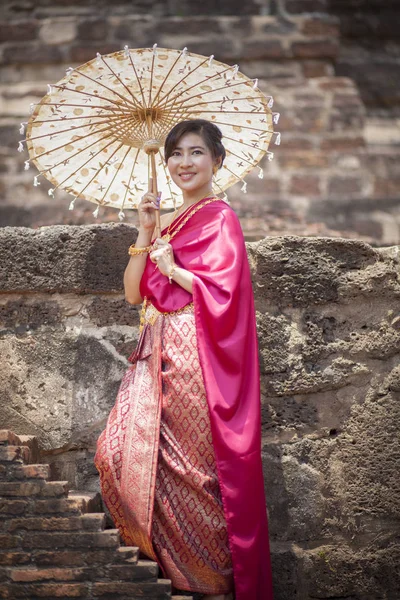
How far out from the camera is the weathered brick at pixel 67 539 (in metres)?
2.98

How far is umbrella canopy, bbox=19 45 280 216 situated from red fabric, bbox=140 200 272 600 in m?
0.42

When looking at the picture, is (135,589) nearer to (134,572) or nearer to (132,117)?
(134,572)

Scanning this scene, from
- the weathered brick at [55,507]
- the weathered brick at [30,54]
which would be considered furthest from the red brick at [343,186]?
the weathered brick at [55,507]

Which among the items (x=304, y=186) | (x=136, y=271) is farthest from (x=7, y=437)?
(x=304, y=186)

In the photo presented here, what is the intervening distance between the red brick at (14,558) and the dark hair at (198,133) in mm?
1613

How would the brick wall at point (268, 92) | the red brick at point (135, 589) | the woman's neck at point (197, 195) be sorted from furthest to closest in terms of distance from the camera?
the brick wall at point (268, 92) < the woman's neck at point (197, 195) < the red brick at point (135, 589)

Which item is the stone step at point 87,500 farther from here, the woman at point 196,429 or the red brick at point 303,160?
the red brick at point 303,160

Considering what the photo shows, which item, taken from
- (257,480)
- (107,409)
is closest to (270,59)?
(107,409)

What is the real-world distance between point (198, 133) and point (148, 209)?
36 cm

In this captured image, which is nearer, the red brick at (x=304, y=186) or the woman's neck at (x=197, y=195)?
the woman's neck at (x=197, y=195)

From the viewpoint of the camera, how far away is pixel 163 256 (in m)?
3.19

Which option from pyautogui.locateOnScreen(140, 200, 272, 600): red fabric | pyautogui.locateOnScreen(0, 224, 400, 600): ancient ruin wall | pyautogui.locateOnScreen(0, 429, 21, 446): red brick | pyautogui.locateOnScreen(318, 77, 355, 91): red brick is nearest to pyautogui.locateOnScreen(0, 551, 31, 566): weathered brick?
pyautogui.locateOnScreen(0, 429, 21, 446): red brick

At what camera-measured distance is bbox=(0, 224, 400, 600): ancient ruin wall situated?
3.50 meters

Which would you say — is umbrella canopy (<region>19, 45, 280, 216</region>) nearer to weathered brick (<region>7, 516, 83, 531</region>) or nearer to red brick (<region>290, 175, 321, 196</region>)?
weathered brick (<region>7, 516, 83, 531</region>)
